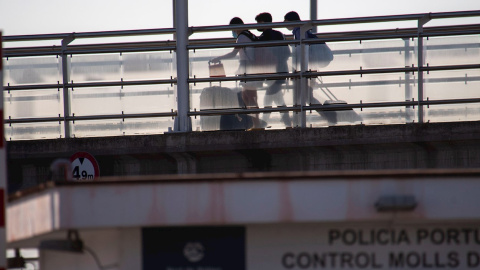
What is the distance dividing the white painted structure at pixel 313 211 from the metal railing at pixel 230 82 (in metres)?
6.29

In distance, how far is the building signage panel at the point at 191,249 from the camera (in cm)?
623

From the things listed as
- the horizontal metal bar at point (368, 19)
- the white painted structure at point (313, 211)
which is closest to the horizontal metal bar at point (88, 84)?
the horizontal metal bar at point (368, 19)

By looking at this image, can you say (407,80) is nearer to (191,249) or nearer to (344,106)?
(344,106)

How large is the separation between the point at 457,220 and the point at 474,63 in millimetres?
6553

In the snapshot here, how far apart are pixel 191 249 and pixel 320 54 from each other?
22.3 ft

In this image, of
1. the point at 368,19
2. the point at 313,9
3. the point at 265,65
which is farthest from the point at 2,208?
the point at 313,9

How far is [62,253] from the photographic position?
692 centimetres

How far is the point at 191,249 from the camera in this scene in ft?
20.5

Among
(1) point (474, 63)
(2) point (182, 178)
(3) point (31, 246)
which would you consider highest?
(1) point (474, 63)

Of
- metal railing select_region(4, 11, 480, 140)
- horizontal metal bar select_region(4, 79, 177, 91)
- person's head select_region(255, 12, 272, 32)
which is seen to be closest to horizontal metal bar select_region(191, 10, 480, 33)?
metal railing select_region(4, 11, 480, 140)

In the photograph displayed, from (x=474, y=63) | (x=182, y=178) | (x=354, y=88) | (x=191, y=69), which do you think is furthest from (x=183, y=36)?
(x=182, y=178)

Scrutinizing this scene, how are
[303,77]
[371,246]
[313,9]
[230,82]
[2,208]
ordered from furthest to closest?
[313,9]
[230,82]
[303,77]
[2,208]
[371,246]

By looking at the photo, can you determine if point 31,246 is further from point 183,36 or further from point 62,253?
point 183,36

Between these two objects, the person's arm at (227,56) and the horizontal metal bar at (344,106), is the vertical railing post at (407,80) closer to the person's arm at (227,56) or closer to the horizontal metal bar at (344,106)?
the horizontal metal bar at (344,106)
